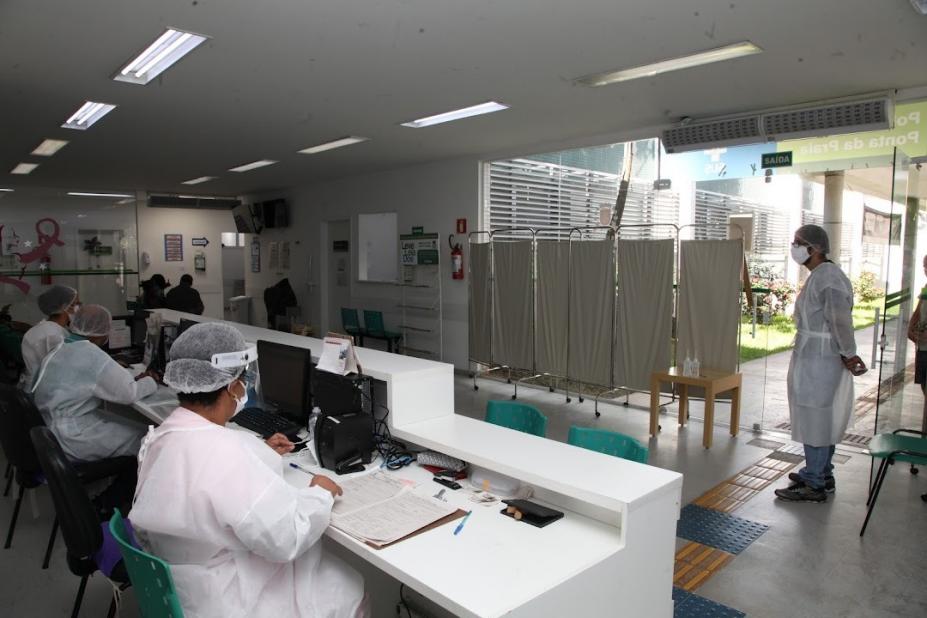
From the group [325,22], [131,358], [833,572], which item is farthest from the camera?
[131,358]

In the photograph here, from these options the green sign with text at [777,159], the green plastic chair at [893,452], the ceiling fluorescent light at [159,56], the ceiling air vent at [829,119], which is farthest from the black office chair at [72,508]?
the green sign with text at [777,159]

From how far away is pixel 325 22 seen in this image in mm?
3129

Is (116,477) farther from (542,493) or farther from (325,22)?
(325,22)

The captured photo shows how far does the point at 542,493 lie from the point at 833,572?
1.90 metres

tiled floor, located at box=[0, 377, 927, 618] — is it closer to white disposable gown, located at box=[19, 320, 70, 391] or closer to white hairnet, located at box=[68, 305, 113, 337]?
white disposable gown, located at box=[19, 320, 70, 391]

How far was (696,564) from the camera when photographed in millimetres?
2949

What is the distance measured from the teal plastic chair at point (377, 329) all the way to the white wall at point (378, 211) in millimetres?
403

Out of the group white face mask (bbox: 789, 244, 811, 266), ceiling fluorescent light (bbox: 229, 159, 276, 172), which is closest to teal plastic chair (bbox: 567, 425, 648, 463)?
white face mask (bbox: 789, 244, 811, 266)

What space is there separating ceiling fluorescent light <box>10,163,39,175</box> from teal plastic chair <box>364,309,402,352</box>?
4.98 metres

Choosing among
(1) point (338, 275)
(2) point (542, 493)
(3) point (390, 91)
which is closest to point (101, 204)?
(1) point (338, 275)

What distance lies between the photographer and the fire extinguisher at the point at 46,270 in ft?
24.8

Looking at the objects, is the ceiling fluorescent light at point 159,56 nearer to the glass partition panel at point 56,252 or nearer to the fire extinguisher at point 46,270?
the glass partition panel at point 56,252

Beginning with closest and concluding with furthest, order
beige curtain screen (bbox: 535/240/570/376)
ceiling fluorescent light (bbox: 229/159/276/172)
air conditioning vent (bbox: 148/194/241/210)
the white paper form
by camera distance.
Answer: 1. the white paper form
2. beige curtain screen (bbox: 535/240/570/376)
3. ceiling fluorescent light (bbox: 229/159/276/172)
4. air conditioning vent (bbox: 148/194/241/210)

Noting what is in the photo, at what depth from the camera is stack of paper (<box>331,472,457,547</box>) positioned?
171 cm
